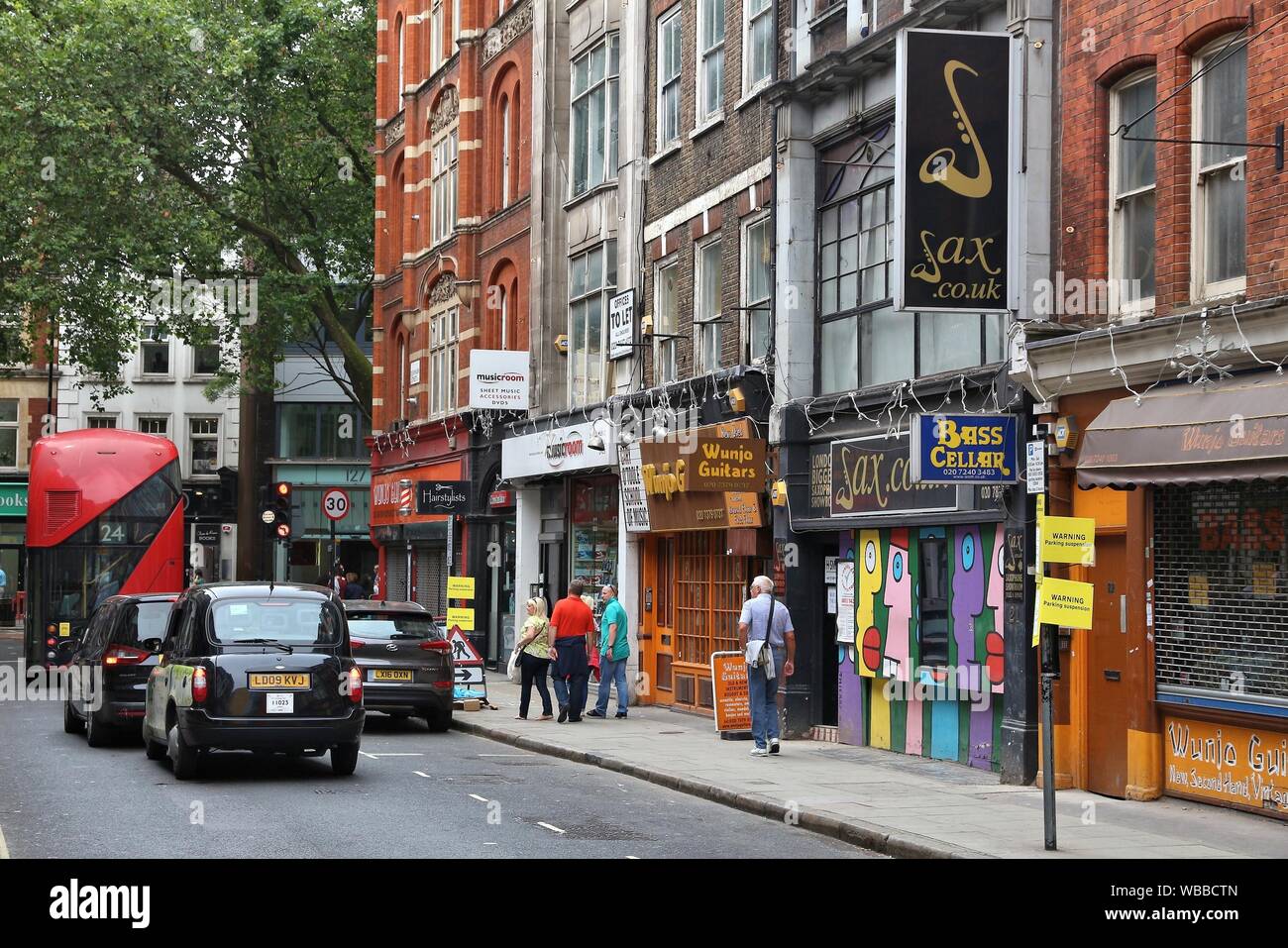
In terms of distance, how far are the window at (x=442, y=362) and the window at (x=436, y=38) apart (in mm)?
5603

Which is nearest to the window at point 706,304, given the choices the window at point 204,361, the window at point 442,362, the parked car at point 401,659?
the parked car at point 401,659

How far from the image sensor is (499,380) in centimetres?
3108

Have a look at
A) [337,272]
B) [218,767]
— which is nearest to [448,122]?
[337,272]

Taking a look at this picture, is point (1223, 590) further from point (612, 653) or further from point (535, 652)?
point (612, 653)

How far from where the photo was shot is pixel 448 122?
3722 cm

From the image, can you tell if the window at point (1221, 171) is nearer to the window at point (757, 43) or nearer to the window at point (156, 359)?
the window at point (757, 43)

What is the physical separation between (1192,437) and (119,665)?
1182 cm

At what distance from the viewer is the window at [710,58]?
955 inches

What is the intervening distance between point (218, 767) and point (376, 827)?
4.96 m

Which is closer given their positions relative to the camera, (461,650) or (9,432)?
(461,650)

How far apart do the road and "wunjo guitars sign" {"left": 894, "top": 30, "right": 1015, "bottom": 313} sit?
525 cm

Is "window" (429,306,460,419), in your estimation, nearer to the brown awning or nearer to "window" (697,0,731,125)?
"window" (697,0,731,125)

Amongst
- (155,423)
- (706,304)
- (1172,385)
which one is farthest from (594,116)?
(155,423)
